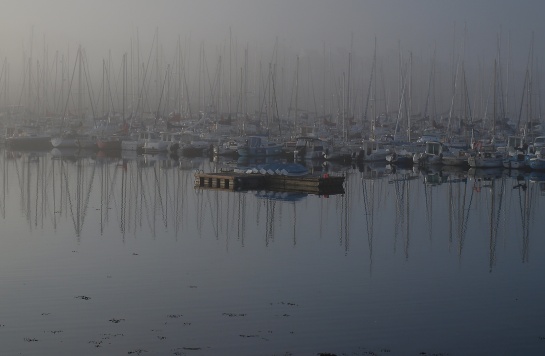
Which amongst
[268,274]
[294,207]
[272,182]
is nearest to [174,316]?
[268,274]

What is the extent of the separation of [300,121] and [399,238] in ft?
198

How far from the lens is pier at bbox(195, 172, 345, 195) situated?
39.5 metres

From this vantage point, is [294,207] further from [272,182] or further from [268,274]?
[268,274]

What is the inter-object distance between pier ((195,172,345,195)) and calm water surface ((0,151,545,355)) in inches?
65.4

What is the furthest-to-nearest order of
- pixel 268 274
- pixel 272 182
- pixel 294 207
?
pixel 272 182, pixel 294 207, pixel 268 274

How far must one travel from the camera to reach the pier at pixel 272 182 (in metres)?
39.5

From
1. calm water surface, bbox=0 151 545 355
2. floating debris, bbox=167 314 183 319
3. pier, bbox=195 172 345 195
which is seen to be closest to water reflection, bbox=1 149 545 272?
calm water surface, bbox=0 151 545 355

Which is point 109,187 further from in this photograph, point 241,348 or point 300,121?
point 300,121

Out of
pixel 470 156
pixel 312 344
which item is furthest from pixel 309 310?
pixel 470 156

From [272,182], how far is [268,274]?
21.7m

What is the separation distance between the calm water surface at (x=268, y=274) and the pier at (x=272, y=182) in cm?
166

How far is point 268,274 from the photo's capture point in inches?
774

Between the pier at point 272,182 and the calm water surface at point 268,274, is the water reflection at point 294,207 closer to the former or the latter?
the calm water surface at point 268,274

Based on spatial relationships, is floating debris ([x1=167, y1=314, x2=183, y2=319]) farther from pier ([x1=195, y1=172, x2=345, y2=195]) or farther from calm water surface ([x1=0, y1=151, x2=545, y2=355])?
pier ([x1=195, y1=172, x2=345, y2=195])
